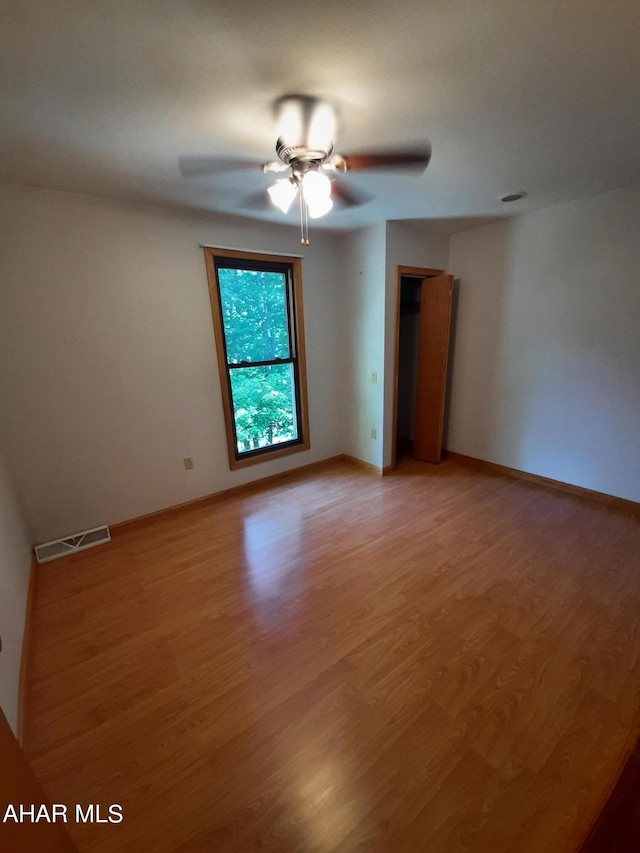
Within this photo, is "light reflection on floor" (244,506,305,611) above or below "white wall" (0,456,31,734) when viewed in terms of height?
below

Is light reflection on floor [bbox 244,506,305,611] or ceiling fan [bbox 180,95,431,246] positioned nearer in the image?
ceiling fan [bbox 180,95,431,246]

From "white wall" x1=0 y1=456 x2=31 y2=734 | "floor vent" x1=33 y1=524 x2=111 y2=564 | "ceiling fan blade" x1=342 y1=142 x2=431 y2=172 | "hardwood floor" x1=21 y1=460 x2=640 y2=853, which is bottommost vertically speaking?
"hardwood floor" x1=21 y1=460 x2=640 y2=853

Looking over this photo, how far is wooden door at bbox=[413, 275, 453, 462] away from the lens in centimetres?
334

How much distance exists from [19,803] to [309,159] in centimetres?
228

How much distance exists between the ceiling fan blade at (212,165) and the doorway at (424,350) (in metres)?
1.75

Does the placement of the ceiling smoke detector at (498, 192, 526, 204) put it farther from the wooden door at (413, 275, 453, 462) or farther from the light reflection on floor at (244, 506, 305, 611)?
the light reflection on floor at (244, 506, 305, 611)

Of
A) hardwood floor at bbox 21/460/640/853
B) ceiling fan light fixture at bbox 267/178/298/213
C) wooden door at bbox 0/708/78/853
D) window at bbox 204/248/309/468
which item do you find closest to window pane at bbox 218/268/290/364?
window at bbox 204/248/309/468

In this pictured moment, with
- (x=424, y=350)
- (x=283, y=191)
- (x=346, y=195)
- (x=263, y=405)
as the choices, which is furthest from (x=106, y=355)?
(x=424, y=350)

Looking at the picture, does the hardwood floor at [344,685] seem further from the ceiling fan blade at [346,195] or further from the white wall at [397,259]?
the ceiling fan blade at [346,195]

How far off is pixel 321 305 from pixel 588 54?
8.11 ft

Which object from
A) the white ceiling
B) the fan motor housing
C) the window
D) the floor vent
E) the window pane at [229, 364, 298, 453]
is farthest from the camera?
the window pane at [229, 364, 298, 453]

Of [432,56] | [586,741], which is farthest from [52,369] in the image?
[586,741]

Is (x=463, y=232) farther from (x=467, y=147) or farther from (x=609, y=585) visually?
(x=609, y=585)

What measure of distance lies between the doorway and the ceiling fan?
1432 mm
